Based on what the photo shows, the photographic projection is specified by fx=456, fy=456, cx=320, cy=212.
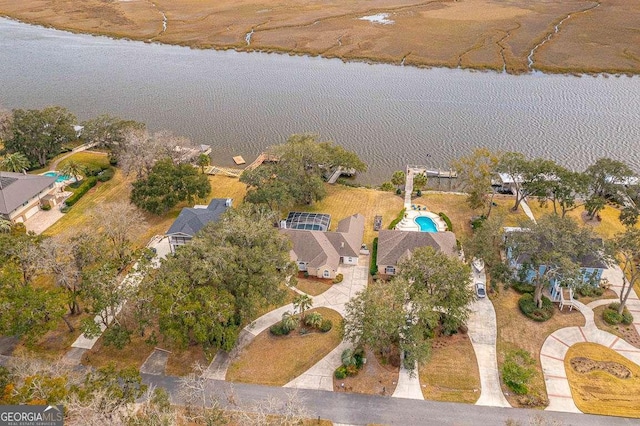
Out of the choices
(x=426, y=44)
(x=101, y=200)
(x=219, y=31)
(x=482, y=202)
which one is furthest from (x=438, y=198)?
(x=219, y=31)

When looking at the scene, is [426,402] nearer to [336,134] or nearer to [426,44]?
[336,134]

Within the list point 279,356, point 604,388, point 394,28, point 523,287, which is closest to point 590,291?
point 523,287

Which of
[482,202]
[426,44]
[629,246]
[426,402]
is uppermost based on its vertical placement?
[426,44]

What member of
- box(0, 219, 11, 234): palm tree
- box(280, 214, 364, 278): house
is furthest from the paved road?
box(0, 219, 11, 234): palm tree

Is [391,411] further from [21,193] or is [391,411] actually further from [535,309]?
[21,193]

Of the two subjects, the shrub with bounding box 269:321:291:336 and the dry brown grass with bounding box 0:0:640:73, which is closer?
the shrub with bounding box 269:321:291:336

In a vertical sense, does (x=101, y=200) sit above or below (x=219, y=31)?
below

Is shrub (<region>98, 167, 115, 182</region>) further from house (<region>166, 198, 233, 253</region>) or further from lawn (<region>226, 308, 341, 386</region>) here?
lawn (<region>226, 308, 341, 386</region>)
